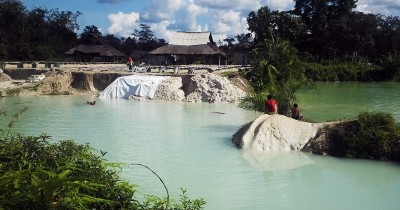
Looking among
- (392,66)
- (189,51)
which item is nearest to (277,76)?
(189,51)

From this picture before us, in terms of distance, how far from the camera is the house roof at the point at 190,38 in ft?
142

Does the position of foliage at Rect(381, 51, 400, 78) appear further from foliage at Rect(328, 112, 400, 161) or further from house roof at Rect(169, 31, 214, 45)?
foliage at Rect(328, 112, 400, 161)

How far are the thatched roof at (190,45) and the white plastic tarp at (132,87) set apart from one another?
1319cm

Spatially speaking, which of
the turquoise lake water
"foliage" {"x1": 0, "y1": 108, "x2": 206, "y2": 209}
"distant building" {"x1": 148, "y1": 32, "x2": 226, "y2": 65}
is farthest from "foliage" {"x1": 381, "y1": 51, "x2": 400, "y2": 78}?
"foliage" {"x1": 0, "y1": 108, "x2": 206, "y2": 209}

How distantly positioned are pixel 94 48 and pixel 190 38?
10564mm

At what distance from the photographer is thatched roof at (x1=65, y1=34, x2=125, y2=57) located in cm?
4431

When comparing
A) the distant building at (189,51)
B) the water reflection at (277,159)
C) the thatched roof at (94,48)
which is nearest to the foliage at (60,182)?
the water reflection at (277,159)

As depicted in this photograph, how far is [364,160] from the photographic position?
39.2 feet

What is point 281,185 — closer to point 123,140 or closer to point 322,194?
point 322,194

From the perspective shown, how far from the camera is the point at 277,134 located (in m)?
13.0

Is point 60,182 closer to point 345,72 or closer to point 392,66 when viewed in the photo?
point 345,72

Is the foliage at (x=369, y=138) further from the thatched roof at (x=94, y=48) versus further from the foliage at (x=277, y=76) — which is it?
the thatched roof at (x=94, y=48)

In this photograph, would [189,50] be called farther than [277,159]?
Yes

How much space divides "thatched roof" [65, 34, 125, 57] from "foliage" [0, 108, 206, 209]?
134 feet
